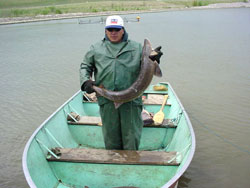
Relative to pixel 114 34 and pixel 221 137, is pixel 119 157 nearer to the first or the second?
pixel 114 34

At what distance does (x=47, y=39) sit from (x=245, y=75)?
17.3 metres

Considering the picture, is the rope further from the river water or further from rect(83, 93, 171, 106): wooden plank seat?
rect(83, 93, 171, 106): wooden plank seat

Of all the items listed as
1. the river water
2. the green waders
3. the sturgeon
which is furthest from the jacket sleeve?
the river water

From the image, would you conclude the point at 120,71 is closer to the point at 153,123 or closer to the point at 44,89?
the point at 153,123

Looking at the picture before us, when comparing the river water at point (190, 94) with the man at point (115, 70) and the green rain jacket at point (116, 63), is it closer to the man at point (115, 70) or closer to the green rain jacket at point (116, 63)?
the man at point (115, 70)

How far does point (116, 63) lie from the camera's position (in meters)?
3.51

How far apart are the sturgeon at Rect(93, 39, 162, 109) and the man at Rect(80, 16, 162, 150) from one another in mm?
99

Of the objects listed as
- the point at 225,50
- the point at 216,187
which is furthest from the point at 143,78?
the point at 225,50

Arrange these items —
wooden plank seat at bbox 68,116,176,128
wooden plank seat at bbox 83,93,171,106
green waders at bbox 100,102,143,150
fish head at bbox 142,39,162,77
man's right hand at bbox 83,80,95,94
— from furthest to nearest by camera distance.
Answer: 1. wooden plank seat at bbox 83,93,171,106
2. wooden plank seat at bbox 68,116,176,128
3. green waders at bbox 100,102,143,150
4. man's right hand at bbox 83,80,95,94
5. fish head at bbox 142,39,162,77

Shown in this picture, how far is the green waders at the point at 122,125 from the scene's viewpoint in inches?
148

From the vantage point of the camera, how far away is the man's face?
137 inches

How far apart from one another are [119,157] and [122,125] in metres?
0.51

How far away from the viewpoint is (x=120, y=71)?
139 inches

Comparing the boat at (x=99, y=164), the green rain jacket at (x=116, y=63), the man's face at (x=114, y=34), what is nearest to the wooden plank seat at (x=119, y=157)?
the boat at (x=99, y=164)
